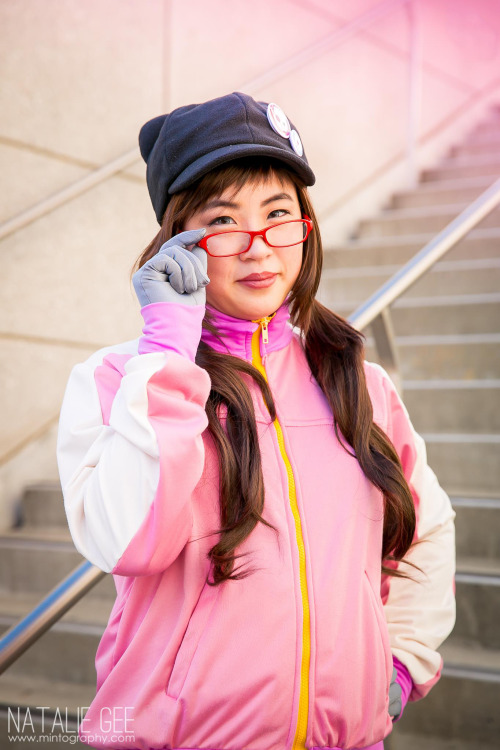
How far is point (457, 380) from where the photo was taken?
3.44 metres

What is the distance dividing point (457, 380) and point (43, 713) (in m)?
2.10

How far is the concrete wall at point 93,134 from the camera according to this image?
345 cm

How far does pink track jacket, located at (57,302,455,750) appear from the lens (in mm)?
1186

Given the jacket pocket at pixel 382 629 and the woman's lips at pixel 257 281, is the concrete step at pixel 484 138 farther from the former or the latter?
the jacket pocket at pixel 382 629

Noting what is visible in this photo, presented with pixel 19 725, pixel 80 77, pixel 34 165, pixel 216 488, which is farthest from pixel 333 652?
pixel 80 77

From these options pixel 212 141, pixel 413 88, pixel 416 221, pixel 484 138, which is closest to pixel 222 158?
pixel 212 141

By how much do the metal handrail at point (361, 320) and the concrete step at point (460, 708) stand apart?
40.6 inches

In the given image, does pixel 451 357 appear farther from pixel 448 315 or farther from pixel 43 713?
pixel 43 713

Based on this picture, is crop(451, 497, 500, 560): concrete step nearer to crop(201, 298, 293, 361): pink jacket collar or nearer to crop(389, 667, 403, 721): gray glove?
crop(389, 667, 403, 721): gray glove

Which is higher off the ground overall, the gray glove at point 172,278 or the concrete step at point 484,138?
the concrete step at point 484,138

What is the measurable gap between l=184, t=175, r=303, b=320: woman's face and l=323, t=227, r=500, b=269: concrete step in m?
2.84

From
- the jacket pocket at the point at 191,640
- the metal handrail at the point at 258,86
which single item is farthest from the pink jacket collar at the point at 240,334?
the metal handrail at the point at 258,86

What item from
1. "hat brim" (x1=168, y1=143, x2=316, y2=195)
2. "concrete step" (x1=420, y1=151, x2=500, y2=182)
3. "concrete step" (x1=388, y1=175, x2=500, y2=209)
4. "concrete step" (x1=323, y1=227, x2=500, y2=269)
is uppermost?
"concrete step" (x1=420, y1=151, x2=500, y2=182)

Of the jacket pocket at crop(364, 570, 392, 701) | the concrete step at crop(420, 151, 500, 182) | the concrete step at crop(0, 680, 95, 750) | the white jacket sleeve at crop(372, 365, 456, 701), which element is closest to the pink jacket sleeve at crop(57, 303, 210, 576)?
the jacket pocket at crop(364, 570, 392, 701)
